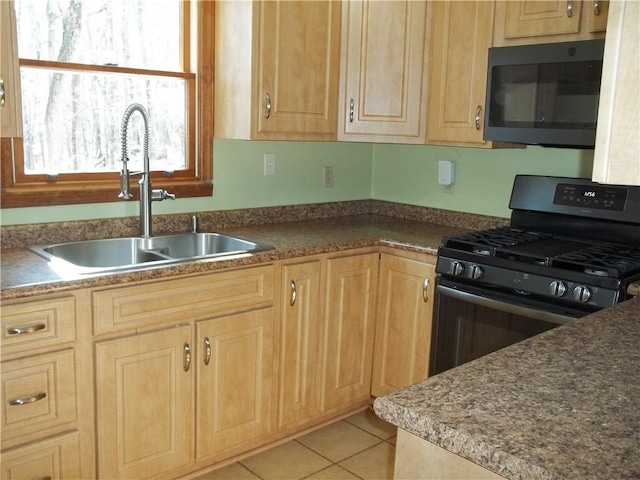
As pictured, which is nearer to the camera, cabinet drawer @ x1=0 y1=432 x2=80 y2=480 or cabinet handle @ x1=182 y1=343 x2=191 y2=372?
cabinet drawer @ x1=0 y1=432 x2=80 y2=480

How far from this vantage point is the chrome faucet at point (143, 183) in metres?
2.46

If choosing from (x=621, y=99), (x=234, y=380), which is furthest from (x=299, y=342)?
(x=621, y=99)

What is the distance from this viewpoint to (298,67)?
9.32ft

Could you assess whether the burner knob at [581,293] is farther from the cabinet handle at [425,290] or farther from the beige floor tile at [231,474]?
the beige floor tile at [231,474]

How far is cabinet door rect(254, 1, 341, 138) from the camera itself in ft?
8.95

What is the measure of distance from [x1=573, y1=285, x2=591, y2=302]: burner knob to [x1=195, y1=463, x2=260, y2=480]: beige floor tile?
1369mm

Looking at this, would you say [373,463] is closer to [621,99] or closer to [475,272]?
[475,272]

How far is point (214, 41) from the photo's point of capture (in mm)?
2873

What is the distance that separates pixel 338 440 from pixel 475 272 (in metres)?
0.99

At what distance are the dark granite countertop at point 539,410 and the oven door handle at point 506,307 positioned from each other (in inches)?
33.2

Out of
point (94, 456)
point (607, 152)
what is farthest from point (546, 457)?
point (94, 456)

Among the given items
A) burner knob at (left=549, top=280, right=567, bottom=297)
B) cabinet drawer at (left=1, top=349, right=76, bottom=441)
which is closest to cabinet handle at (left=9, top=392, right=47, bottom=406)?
cabinet drawer at (left=1, top=349, right=76, bottom=441)

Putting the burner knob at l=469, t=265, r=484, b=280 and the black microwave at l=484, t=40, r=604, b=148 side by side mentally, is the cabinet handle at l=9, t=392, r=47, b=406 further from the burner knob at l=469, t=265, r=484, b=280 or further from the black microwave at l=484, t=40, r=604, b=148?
the black microwave at l=484, t=40, r=604, b=148

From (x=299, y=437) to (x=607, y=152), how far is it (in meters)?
2.42
